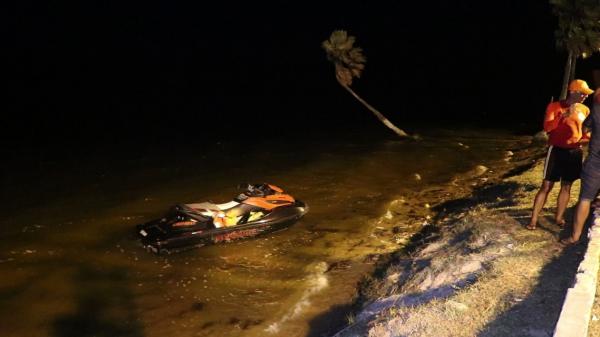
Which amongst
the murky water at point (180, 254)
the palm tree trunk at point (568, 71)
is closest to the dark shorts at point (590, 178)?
the murky water at point (180, 254)

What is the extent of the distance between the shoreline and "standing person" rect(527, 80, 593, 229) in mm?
893

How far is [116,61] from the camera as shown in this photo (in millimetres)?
99750

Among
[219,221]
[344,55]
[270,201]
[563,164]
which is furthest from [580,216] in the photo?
[344,55]

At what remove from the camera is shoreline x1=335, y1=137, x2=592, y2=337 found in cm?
519

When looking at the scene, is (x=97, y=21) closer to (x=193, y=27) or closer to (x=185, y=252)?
(x=193, y=27)

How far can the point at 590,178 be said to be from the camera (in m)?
6.41

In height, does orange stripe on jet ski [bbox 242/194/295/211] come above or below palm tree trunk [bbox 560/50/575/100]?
below

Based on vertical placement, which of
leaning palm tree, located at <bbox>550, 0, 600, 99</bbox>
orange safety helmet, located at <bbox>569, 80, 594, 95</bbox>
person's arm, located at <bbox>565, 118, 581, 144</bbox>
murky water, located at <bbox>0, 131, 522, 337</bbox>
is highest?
leaning palm tree, located at <bbox>550, 0, 600, 99</bbox>

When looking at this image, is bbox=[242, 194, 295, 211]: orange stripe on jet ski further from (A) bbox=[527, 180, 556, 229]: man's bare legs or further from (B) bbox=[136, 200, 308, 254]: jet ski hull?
(A) bbox=[527, 180, 556, 229]: man's bare legs

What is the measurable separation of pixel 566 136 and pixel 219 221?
7.23m

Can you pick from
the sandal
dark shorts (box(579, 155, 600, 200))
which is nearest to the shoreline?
the sandal

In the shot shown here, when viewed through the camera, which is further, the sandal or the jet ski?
the jet ski

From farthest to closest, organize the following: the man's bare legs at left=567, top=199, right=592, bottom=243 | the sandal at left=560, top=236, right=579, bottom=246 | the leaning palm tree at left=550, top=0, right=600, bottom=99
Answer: the leaning palm tree at left=550, top=0, right=600, bottom=99
the sandal at left=560, top=236, right=579, bottom=246
the man's bare legs at left=567, top=199, right=592, bottom=243

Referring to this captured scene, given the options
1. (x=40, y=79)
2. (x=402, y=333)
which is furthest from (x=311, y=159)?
(x=40, y=79)
